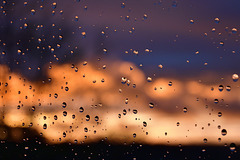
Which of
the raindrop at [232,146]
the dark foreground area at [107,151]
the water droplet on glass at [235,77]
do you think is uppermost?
the water droplet on glass at [235,77]

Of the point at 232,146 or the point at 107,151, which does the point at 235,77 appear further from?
the point at 107,151

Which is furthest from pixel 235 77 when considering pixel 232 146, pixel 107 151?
pixel 107 151

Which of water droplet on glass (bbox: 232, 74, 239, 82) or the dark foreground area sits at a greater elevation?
water droplet on glass (bbox: 232, 74, 239, 82)

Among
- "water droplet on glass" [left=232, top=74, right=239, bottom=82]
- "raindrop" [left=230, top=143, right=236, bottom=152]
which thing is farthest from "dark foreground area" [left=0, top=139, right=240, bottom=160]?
"water droplet on glass" [left=232, top=74, right=239, bottom=82]

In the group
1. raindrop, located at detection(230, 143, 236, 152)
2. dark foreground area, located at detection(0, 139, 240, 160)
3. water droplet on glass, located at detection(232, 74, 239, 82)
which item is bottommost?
dark foreground area, located at detection(0, 139, 240, 160)

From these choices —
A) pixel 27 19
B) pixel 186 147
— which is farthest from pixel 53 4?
pixel 186 147

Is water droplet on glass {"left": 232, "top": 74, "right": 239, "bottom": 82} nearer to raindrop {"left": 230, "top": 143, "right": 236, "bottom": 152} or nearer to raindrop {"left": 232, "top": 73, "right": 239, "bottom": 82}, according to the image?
raindrop {"left": 232, "top": 73, "right": 239, "bottom": 82}

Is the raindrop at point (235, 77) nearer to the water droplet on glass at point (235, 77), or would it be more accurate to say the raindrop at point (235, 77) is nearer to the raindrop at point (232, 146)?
the water droplet on glass at point (235, 77)

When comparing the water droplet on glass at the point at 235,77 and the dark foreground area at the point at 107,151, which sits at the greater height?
the water droplet on glass at the point at 235,77

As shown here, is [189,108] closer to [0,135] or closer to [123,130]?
[123,130]

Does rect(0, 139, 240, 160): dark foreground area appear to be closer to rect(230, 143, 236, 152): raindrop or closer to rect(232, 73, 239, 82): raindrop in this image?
rect(230, 143, 236, 152): raindrop

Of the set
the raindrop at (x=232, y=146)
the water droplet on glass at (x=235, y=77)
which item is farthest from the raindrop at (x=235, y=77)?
the raindrop at (x=232, y=146)
